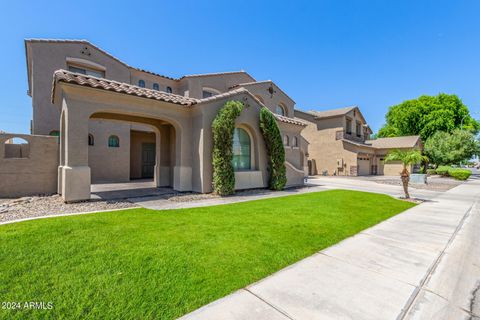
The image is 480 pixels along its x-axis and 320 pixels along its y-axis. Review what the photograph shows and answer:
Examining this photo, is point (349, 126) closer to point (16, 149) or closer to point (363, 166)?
point (363, 166)

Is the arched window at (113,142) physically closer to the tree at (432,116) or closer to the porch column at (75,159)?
the porch column at (75,159)

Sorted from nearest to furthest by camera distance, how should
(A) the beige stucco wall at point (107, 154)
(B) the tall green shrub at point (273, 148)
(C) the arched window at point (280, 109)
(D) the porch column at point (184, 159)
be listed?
(D) the porch column at point (184, 159)
(B) the tall green shrub at point (273, 148)
(A) the beige stucco wall at point (107, 154)
(C) the arched window at point (280, 109)

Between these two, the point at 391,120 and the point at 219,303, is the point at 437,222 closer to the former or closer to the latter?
the point at 219,303

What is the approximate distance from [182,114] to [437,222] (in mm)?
11251

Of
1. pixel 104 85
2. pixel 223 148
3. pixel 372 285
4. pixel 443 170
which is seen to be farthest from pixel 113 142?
pixel 443 170

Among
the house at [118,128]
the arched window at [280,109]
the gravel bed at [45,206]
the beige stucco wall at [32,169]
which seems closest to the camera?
the gravel bed at [45,206]

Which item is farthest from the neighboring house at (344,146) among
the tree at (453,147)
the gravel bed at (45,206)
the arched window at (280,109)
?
the gravel bed at (45,206)

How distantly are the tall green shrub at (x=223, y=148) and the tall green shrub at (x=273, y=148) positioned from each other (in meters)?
2.50

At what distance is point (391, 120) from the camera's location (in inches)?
1837

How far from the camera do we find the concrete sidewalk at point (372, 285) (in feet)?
8.43

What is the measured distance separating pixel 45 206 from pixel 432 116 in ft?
171

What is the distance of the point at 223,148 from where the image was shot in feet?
33.9

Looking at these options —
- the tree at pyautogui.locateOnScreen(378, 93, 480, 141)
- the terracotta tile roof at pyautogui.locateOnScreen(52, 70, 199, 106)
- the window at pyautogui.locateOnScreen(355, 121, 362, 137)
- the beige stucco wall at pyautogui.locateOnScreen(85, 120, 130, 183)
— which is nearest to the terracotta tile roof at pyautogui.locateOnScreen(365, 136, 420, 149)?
the window at pyautogui.locateOnScreen(355, 121, 362, 137)

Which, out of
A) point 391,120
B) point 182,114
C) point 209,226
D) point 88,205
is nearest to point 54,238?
point 209,226
